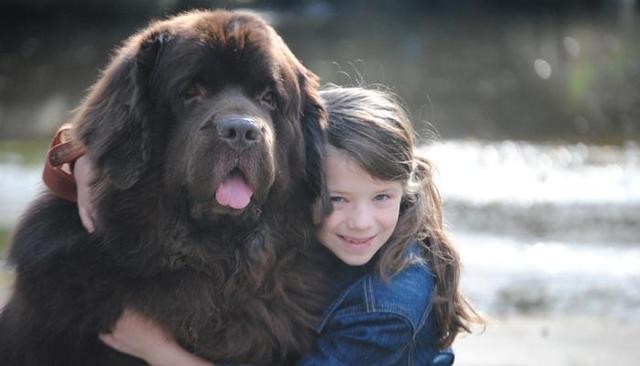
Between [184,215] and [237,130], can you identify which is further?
[184,215]

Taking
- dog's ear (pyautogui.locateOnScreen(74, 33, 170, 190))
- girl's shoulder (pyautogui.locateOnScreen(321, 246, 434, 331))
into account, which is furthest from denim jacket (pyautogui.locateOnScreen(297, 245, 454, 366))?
dog's ear (pyautogui.locateOnScreen(74, 33, 170, 190))

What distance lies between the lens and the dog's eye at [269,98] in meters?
3.94

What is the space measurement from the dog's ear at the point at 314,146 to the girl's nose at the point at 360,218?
10cm

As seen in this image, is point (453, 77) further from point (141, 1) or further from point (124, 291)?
point (124, 291)

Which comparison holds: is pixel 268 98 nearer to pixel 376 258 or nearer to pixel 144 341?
pixel 376 258

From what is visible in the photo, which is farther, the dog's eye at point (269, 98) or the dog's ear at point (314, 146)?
the dog's ear at point (314, 146)

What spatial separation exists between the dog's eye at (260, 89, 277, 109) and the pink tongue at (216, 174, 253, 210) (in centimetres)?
35

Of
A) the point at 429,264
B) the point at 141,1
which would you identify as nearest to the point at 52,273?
the point at 429,264

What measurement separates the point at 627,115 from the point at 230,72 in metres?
11.3

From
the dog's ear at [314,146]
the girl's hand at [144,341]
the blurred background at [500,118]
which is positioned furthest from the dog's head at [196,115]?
the blurred background at [500,118]

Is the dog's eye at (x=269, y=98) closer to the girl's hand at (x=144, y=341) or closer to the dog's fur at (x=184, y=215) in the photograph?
the dog's fur at (x=184, y=215)

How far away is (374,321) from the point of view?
406 cm

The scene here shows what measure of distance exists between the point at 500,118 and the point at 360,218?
32.8 feet

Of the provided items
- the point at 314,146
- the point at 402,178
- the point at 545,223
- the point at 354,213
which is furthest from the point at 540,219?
the point at 314,146
